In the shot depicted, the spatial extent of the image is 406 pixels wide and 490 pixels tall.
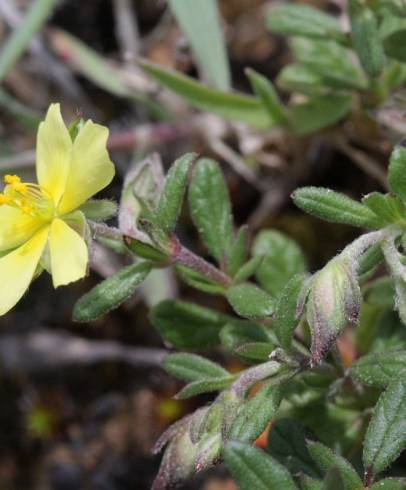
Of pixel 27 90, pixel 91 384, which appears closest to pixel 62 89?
pixel 27 90

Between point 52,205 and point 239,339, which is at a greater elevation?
point 52,205

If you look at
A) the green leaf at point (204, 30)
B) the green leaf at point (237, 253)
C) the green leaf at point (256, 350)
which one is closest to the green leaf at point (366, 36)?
the green leaf at point (237, 253)

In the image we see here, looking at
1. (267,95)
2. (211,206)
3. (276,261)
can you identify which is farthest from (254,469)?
(267,95)

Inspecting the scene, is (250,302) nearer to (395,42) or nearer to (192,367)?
(192,367)

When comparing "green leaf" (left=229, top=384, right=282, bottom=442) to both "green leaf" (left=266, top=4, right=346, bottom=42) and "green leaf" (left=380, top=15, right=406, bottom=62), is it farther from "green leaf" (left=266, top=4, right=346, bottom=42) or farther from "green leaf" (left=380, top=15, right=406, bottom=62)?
"green leaf" (left=266, top=4, right=346, bottom=42)

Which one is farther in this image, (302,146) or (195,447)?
(302,146)

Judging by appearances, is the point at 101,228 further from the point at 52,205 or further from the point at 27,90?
the point at 27,90

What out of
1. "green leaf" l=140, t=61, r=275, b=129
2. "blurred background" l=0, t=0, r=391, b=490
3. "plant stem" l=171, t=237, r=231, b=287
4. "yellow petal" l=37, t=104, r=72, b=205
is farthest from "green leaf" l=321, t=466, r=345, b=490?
"green leaf" l=140, t=61, r=275, b=129
